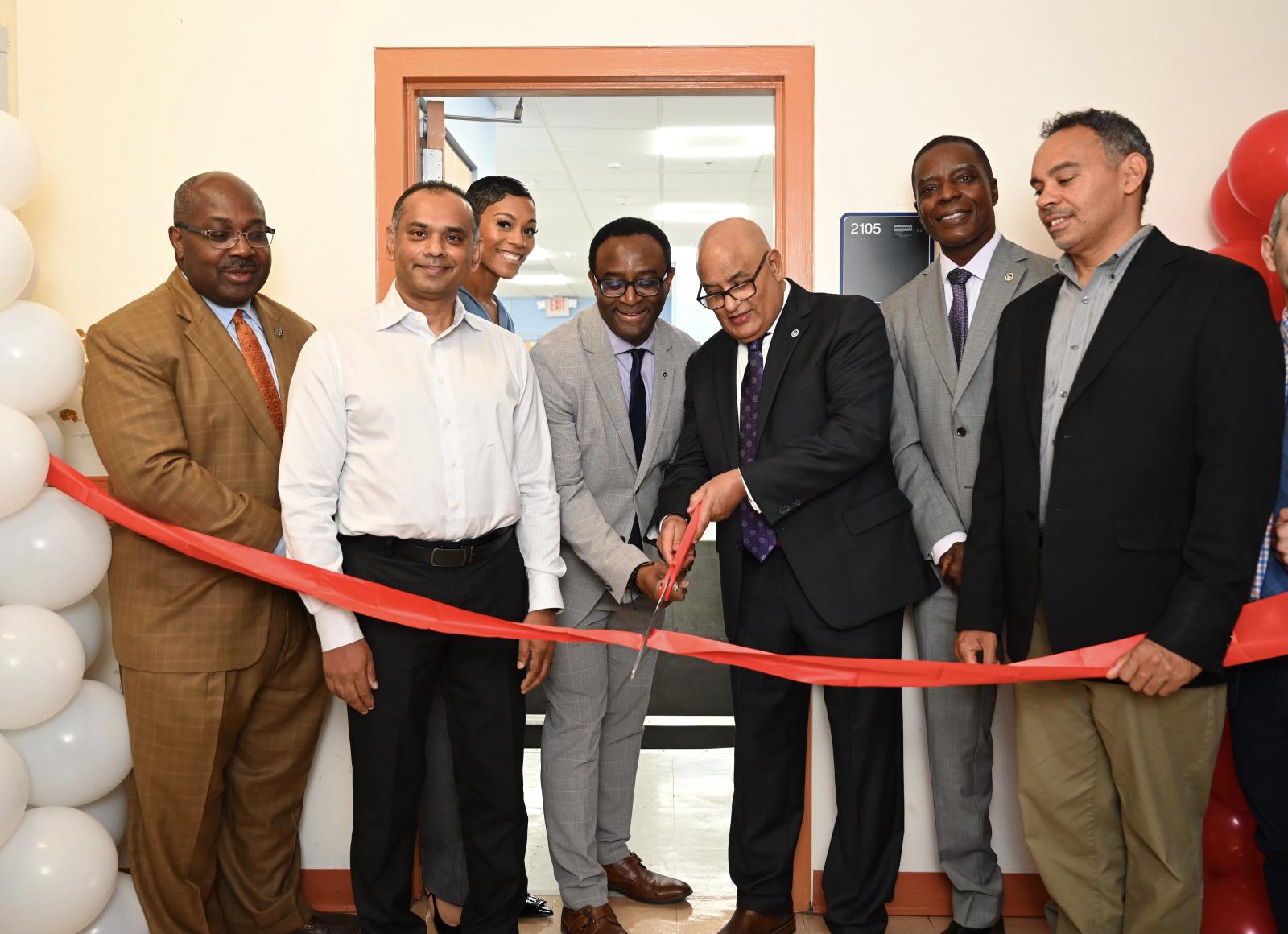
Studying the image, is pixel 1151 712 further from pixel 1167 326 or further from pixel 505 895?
pixel 505 895

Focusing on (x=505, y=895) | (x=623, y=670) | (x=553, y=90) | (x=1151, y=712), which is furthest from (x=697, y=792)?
(x=553, y=90)

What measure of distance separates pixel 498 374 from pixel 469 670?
2.52ft

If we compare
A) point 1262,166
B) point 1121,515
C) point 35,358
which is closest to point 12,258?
point 35,358

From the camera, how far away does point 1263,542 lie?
7.39ft

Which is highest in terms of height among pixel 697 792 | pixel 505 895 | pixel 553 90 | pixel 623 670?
pixel 553 90

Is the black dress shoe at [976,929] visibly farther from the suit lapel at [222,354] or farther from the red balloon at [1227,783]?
the suit lapel at [222,354]

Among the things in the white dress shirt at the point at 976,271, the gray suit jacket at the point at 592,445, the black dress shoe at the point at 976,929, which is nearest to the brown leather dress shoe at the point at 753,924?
the black dress shoe at the point at 976,929

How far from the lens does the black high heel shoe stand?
9.77ft

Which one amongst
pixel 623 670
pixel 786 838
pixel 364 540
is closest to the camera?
pixel 364 540

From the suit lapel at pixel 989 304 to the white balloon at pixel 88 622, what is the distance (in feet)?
8.04

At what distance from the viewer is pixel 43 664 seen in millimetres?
2498

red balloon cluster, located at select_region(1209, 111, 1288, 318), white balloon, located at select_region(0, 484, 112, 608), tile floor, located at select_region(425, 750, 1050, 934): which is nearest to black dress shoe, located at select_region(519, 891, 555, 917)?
tile floor, located at select_region(425, 750, 1050, 934)

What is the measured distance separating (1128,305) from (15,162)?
278cm

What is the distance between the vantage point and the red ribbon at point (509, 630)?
2303mm
